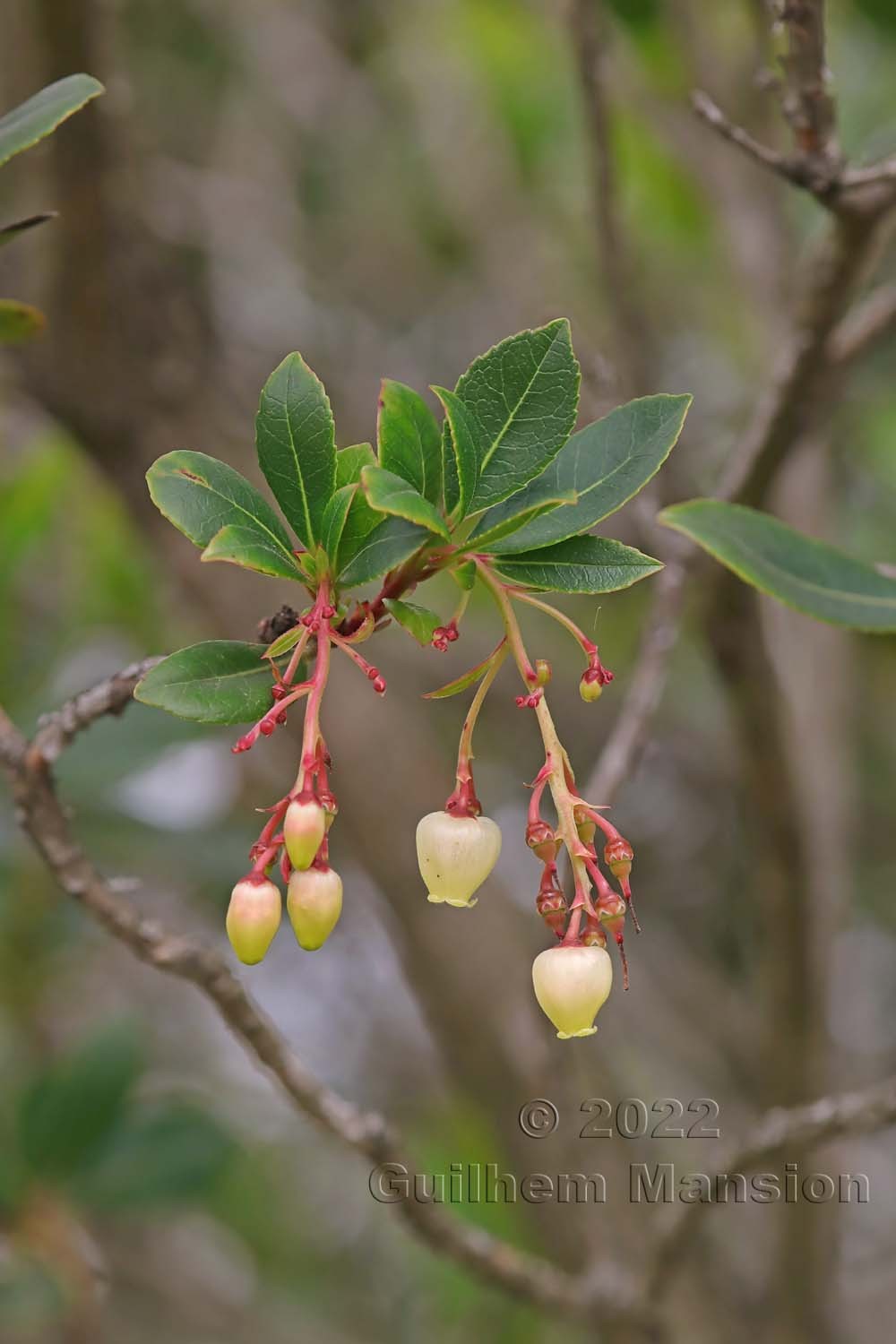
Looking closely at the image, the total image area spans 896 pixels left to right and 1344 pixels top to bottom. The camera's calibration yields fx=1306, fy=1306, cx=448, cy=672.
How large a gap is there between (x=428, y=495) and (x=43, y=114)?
0.32 metres

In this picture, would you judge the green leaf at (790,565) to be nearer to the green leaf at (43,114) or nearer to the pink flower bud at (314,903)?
the pink flower bud at (314,903)

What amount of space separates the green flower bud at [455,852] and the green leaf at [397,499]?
0.59 ft

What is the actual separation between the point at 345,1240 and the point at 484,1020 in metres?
1.81

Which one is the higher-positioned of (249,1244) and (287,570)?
(287,570)

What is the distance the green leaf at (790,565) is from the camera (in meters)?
0.82

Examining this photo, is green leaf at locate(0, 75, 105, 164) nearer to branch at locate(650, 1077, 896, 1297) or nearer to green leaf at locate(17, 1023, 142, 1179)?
branch at locate(650, 1077, 896, 1297)

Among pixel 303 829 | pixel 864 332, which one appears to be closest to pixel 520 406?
pixel 303 829

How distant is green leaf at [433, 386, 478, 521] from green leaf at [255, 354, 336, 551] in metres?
0.06

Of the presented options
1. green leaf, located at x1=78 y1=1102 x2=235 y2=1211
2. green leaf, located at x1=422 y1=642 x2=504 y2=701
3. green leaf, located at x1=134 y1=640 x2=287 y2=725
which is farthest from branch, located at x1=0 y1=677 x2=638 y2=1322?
green leaf, located at x1=78 y1=1102 x2=235 y2=1211

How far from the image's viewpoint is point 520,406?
2.32ft

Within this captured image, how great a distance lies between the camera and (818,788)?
6.57 ft

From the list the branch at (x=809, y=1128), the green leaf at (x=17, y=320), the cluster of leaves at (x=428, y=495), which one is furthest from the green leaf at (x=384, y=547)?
the branch at (x=809, y=1128)

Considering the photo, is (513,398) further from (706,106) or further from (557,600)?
(557,600)

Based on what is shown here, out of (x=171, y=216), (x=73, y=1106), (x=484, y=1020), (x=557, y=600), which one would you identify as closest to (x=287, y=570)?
(x=484, y=1020)
